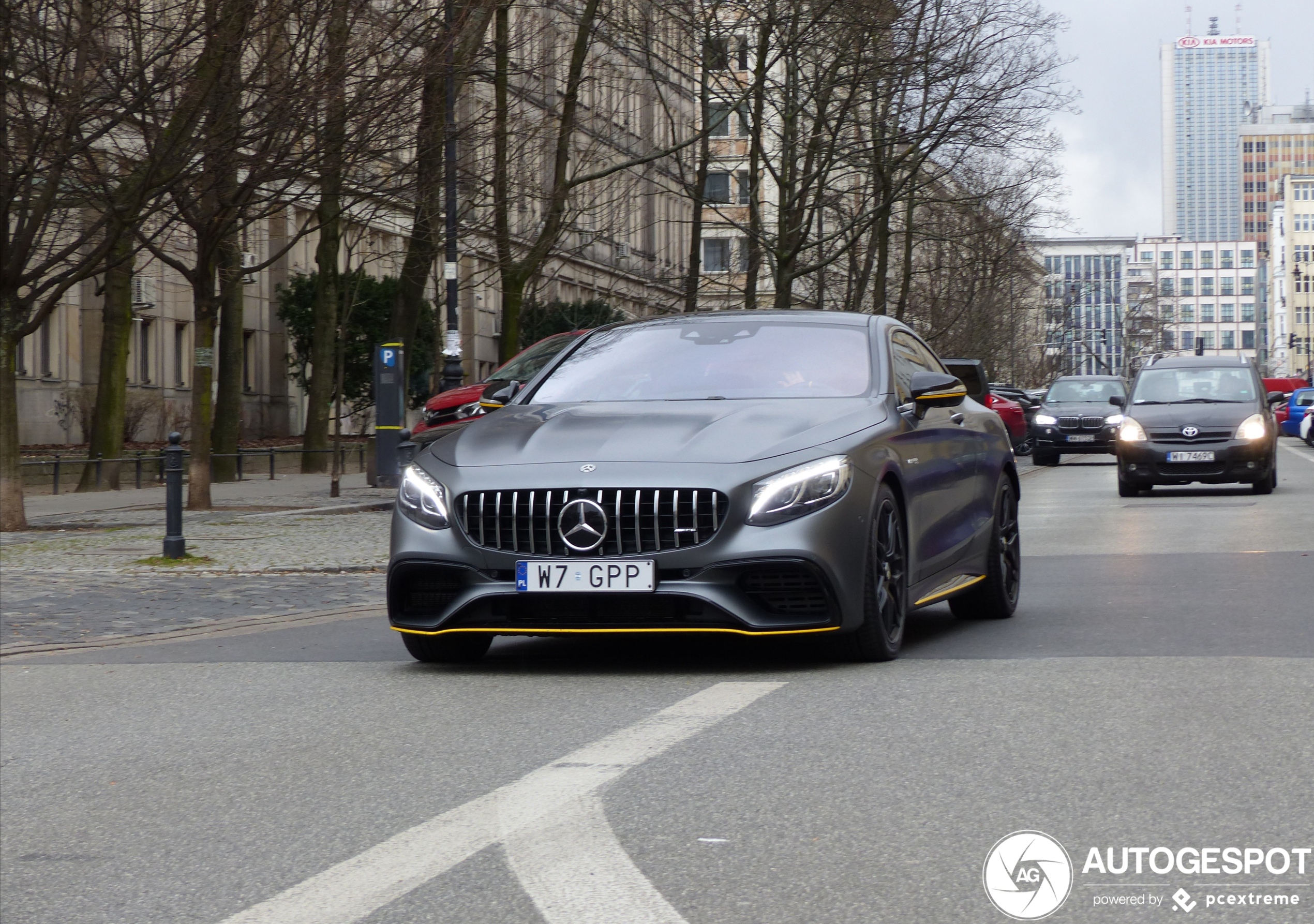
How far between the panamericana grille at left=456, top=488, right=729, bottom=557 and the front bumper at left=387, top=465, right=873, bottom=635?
1.6 inches

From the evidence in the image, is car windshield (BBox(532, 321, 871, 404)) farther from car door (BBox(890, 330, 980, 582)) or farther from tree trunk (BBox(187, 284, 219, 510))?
tree trunk (BBox(187, 284, 219, 510))

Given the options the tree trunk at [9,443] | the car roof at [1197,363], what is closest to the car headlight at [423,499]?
the tree trunk at [9,443]

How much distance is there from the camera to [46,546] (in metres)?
16.8

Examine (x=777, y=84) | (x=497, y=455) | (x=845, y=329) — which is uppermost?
(x=777, y=84)

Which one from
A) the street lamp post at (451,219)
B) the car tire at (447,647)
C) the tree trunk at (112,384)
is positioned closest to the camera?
the car tire at (447,647)

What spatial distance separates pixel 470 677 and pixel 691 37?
88.3 feet

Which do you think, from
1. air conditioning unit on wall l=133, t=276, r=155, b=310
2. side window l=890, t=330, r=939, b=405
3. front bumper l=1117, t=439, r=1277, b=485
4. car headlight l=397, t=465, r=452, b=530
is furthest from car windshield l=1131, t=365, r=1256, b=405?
air conditioning unit on wall l=133, t=276, r=155, b=310

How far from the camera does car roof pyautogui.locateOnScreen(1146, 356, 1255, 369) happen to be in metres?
24.5

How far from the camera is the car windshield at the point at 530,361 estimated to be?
20.3m

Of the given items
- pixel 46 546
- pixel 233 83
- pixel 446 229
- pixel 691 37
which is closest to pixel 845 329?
pixel 46 546

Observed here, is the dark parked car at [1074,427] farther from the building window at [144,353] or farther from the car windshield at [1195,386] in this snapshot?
the building window at [144,353]

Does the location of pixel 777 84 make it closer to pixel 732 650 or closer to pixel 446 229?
pixel 446 229

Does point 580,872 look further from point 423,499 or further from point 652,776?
point 423,499

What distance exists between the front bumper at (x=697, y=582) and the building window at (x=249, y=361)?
37.1 m
